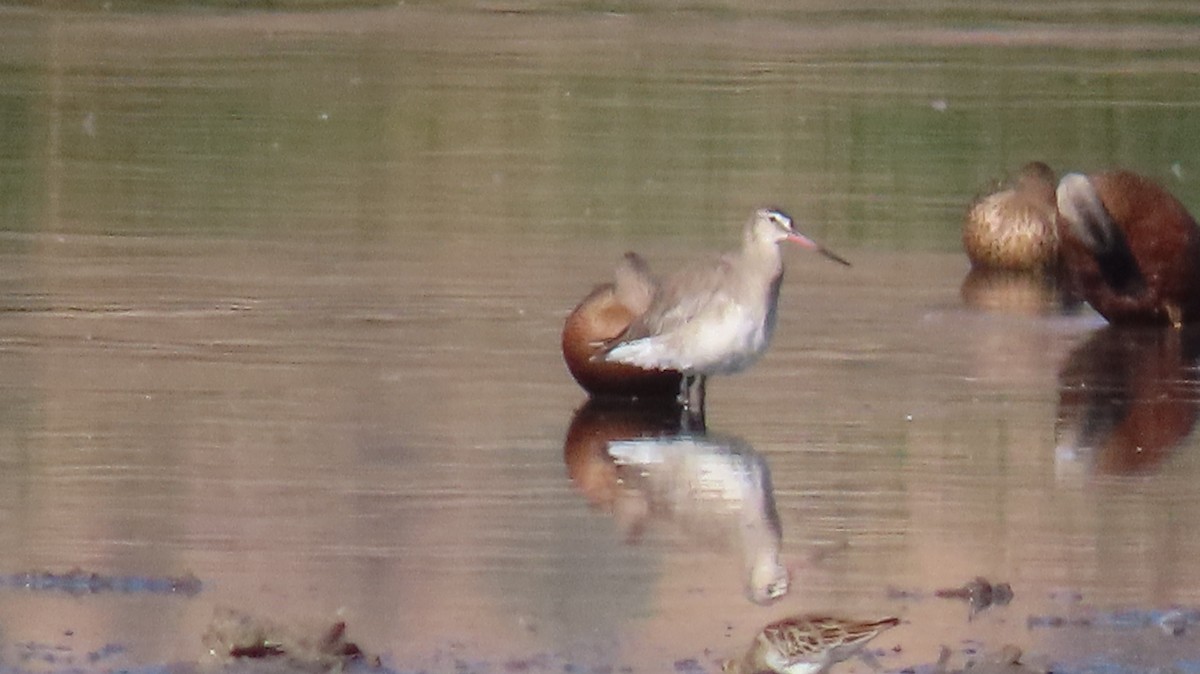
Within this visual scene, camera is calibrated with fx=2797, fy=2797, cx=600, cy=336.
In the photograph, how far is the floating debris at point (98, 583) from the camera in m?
7.39

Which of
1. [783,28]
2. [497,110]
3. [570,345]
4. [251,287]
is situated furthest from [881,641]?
[783,28]

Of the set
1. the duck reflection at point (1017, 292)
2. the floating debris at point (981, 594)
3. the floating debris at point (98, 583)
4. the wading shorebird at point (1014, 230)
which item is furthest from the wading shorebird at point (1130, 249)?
the floating debris at point (98, 583)

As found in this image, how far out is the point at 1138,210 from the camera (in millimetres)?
12859

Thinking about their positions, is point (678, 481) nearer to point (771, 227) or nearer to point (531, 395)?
point (771, 227)

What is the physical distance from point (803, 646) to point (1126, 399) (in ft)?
15.3

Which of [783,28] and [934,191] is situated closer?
[934,191]

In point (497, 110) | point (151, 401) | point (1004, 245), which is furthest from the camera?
point (497, 110)

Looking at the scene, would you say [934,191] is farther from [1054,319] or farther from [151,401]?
[151,401]

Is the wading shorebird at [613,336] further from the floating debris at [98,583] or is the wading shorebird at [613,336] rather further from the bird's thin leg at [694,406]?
the floating debris at [98,583]

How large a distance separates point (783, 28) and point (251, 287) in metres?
21.1

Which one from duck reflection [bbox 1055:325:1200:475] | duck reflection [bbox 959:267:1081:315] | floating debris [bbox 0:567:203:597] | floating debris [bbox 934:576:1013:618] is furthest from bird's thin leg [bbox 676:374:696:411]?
duck reflection [bbox 959:267:1081:315]

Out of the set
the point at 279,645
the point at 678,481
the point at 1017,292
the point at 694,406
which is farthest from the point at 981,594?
the point at 1017,292

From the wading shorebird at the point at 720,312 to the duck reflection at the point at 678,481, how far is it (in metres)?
0.28

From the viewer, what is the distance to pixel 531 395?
10.7 m
